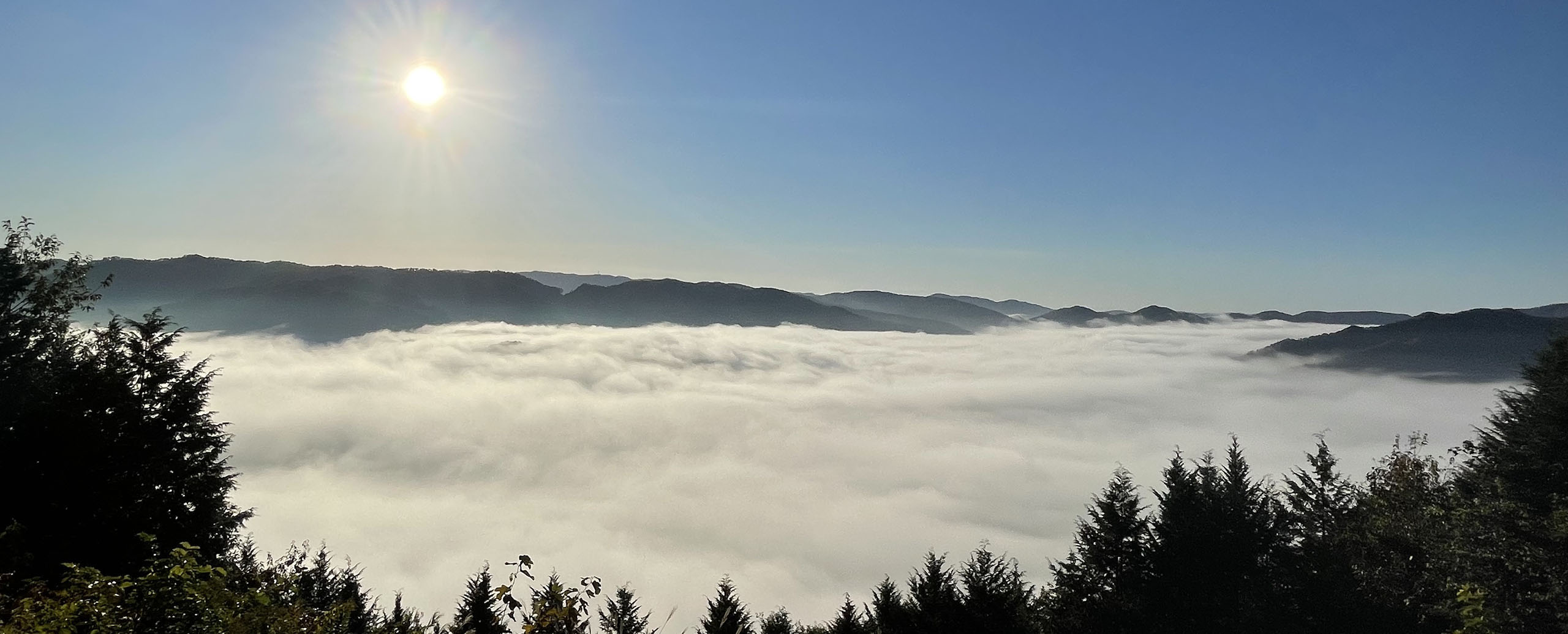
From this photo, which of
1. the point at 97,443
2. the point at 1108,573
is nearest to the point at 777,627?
the point at 1108,573

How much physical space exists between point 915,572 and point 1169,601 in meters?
10.1

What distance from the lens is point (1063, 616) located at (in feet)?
88.7

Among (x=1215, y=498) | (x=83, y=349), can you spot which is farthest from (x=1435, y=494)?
(x=83, y=349)

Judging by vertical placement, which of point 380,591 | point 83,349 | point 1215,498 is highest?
point 83,349

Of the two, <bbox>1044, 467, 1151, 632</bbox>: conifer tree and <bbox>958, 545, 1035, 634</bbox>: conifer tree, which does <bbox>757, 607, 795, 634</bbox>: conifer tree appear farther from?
<bbox>1044, 467, 1151, 632</bbox>: conifer tree

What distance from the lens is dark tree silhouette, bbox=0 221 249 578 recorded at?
15.5 metres

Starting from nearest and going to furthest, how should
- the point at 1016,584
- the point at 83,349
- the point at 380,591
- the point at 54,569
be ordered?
1. the point at 54,569
2. the point at 83,349
3. the point at 1016,584
4. the point at 380,591

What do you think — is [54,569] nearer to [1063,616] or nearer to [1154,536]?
[1063,616]

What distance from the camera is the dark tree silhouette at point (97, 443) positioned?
15461 millimetres

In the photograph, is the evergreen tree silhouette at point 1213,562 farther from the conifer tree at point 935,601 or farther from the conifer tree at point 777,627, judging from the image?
the conifer tree at point 777,627

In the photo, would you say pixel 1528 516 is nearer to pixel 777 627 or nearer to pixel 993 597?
pixel 993 597

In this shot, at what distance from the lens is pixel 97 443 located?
647 inches

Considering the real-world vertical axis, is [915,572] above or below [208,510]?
below

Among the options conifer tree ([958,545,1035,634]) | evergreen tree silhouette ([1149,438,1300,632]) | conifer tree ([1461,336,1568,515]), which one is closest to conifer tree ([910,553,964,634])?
conifer tree ([958,545,1035,634])
